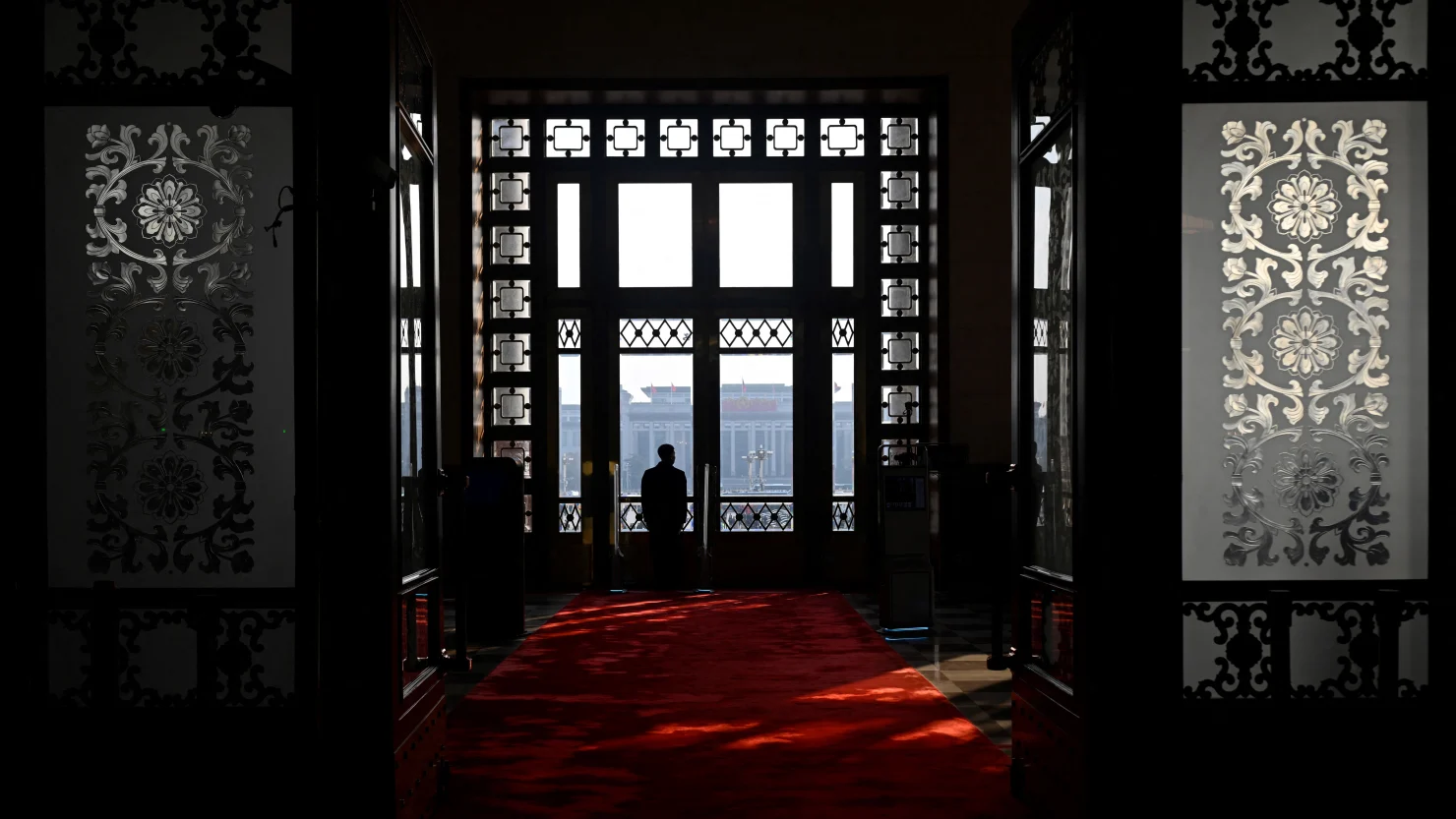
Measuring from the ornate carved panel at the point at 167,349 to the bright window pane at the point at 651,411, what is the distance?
26.4 ft

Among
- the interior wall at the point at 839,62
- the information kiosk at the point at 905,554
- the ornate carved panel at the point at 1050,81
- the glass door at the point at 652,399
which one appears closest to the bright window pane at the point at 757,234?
the glass door at the point at 652,399

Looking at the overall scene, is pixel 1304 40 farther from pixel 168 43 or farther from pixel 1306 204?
pixel 168 43

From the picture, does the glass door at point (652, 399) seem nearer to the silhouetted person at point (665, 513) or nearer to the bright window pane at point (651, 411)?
the bright window pane at point (651, 411)

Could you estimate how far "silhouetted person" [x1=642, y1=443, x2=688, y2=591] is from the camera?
11117mm

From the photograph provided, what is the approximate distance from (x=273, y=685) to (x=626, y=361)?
8.24m

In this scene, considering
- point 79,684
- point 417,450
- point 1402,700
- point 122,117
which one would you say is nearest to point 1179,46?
point 1402,700

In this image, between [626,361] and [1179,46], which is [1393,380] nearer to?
[1179,46]

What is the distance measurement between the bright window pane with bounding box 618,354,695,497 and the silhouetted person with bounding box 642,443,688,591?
0.45m

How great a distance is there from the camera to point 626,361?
11742mm

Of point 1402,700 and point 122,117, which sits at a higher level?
point 122,117

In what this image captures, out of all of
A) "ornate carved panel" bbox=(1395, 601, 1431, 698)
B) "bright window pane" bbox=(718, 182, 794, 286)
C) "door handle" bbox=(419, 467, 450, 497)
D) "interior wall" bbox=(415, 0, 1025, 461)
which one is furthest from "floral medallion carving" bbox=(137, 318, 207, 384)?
"bright window pane" bbox=(718, 182, 794, 286)

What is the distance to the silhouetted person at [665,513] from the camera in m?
11.1

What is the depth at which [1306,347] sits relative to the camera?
3.66 m

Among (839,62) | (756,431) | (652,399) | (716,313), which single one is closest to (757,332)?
(716,313)
